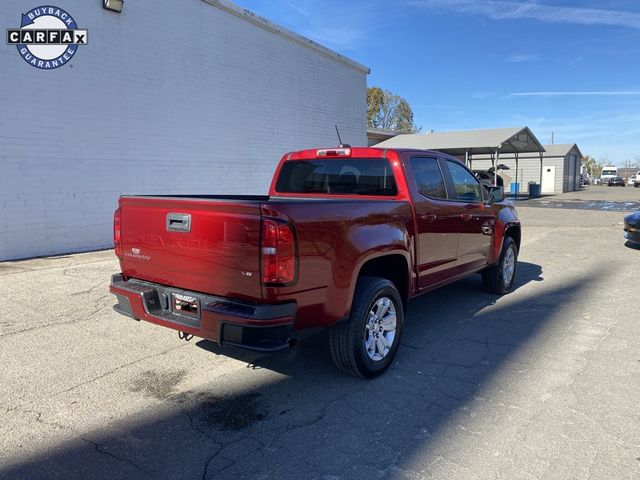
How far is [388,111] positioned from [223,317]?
6010 cm

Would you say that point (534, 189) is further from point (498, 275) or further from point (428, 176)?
point (428, 176)

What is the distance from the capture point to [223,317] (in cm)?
319

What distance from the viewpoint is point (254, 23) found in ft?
47.4

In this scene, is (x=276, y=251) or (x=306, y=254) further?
(x=306, y=254)

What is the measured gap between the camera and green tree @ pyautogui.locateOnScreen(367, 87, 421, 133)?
2269 inches

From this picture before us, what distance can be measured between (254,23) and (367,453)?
14.1 meters

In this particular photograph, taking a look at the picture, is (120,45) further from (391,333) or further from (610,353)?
(610,353)

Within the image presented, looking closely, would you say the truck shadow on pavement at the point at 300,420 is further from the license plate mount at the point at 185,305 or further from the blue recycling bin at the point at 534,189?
the blue recycling bin at the point at 534,189

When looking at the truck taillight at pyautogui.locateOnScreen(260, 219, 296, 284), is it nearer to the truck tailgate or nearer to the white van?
the truck tailgate

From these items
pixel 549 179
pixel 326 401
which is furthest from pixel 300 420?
pixel 549 179

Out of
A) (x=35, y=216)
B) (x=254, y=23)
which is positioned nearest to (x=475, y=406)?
(x=35, y=216)

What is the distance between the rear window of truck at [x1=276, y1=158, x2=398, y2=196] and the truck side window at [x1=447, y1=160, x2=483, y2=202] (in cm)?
120

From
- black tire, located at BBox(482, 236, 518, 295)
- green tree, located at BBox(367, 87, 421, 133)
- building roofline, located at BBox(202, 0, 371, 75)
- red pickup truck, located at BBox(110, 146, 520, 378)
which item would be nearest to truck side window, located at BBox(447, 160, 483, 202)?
red pickup truck, located at BBox(110, 146, 520, 378)

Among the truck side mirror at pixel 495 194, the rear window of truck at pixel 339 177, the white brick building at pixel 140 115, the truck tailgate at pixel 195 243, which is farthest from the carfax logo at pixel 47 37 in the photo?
the truck side mirror at pixel 495 194
